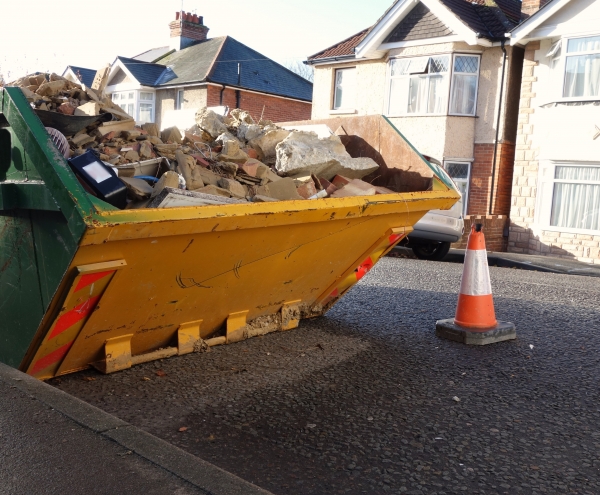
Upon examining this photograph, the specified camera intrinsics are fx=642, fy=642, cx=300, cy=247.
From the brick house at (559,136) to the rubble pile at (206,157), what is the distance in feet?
37.5

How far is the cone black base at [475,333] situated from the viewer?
4.87 metres

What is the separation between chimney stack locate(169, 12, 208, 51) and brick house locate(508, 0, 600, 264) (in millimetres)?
19391

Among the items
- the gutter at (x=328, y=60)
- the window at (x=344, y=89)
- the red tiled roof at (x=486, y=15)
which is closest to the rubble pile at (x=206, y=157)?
the red tiled roof at (x=486, y=15)

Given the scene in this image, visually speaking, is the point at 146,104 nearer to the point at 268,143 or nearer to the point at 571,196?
the point at 571,196

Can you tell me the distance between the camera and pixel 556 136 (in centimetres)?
1483

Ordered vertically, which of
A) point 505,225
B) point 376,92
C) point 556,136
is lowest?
point 505,225

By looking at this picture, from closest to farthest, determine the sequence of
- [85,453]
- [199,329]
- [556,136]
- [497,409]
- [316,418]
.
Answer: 1. [85,453]
2. [316,418]
3. [497,409]
4. [199,329]
5. [556,136]

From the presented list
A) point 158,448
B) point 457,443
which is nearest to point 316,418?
point 457,443

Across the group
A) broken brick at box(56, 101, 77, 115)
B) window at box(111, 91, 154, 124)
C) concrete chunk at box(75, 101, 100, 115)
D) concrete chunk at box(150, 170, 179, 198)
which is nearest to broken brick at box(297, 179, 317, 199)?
concrete chunk at box(150, 170, 179, 198)

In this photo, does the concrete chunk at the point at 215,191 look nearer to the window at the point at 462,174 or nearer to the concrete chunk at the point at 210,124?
the concrete chunk at the point at 210,124

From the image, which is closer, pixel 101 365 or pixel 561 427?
pixel 561 427

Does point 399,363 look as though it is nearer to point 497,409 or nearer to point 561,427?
point 497,409

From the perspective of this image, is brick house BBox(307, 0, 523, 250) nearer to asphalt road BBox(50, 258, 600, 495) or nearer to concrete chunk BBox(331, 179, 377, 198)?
asphalt road BBox(50, 258, 600, 495)

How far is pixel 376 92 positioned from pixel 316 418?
634 inches
